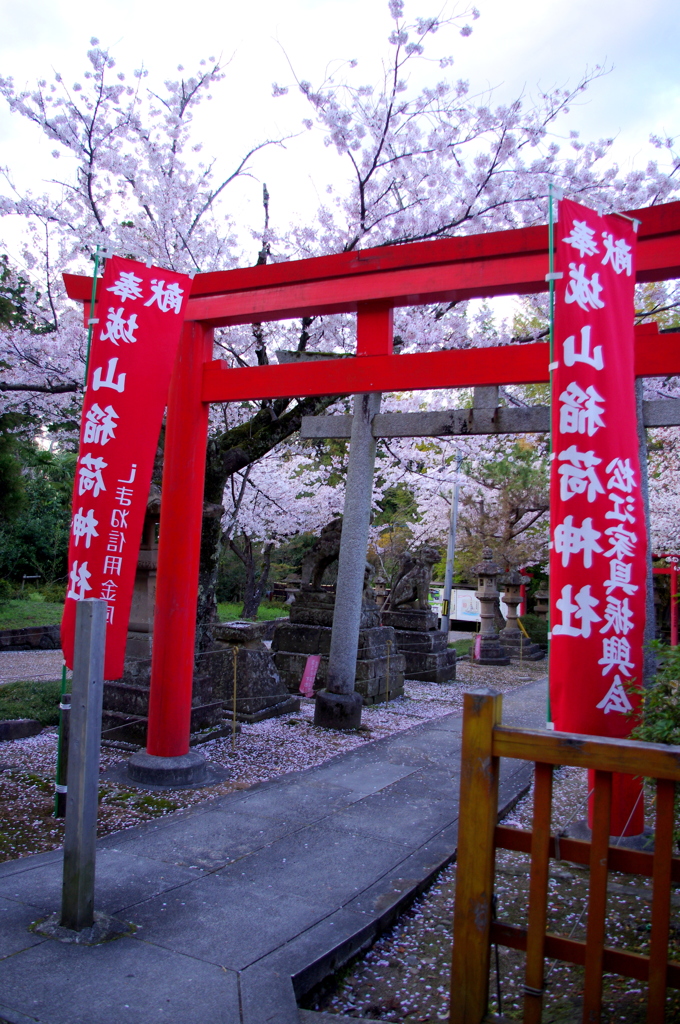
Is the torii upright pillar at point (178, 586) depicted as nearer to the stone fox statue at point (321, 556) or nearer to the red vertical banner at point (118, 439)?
the red vertical banner at point (118, 439)

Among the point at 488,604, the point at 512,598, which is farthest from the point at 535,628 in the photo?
the point at 488,604

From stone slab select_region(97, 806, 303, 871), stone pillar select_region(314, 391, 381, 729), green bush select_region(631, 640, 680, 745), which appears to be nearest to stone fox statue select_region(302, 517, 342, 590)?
stone pillar select_region(314, 391, 381, 729)

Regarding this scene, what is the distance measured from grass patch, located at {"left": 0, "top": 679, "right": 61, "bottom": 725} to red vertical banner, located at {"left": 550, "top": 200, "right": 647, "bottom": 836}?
562 cm

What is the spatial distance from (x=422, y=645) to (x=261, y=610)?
13.2 m

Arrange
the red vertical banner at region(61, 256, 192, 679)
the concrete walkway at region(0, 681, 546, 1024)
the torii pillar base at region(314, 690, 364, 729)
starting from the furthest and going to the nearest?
the torii pillar base at region(314, 690, 364, 729)
the red vertical banner at region(61, 256, 192, 679)
the concrete walkway at region(0, 681, 546, 1024)

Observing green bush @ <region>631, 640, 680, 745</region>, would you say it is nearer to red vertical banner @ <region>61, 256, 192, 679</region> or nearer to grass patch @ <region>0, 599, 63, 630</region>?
red vertical banner @ <region>61, 256, 192, 679</region>

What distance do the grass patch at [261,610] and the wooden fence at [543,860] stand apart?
1749cm

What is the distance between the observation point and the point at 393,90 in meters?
9.11

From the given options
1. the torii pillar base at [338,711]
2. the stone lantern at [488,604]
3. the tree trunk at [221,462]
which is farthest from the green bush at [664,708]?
the stone lantern at [488,604]

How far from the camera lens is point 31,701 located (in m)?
7.38

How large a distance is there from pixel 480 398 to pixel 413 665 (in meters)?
7.59

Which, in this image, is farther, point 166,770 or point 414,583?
point 414,583

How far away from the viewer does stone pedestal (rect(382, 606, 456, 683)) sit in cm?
1219

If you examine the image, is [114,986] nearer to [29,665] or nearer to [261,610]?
[29,665]
